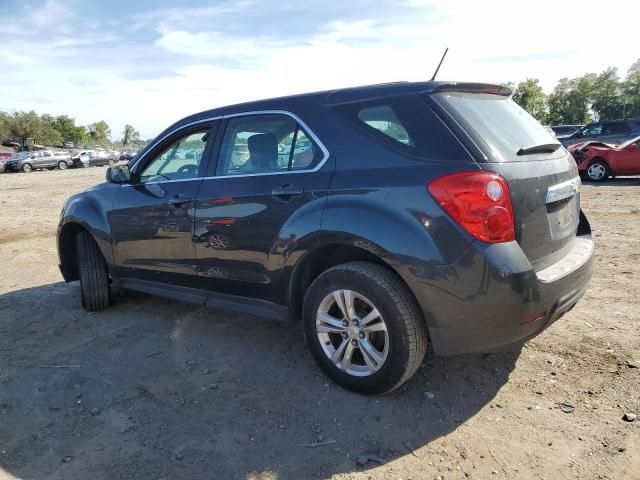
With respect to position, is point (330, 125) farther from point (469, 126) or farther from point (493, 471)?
point (493, 471)

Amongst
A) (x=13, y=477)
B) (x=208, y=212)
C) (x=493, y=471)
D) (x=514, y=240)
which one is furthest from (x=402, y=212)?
(x=13, y=477)

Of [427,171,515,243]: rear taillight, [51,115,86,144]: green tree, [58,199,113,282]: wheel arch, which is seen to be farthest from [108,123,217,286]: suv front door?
[51,115,86,144]: green tree

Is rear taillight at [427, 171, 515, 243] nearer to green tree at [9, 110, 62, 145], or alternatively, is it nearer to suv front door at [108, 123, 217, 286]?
suv front door at [108, 123, 217, 286]

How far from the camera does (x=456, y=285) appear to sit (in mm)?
2504

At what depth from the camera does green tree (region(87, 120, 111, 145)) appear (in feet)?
380

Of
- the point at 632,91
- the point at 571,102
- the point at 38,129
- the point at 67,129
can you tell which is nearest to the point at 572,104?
the point at 571,102

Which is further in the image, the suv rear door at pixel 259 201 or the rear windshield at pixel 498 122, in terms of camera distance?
the suv rear door at pixel 259 201

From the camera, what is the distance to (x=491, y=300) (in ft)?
8.09

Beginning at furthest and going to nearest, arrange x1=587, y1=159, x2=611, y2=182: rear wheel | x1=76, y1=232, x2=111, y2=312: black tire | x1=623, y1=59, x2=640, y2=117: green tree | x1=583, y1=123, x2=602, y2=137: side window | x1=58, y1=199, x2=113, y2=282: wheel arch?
1. x1=623, y1=59, x2=640, y2=117: green tree
2. x1=583, y1=123, x2=602, y2=137: side window
3. x1=587, y1=159, x2=611, y2=182: rear wheel
4. x1=76, y1=232, x2=111, y2=312: black tire
5. x1=58, y1=199, x2=113, y2=282: wheel arch

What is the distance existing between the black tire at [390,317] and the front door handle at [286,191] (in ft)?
1.73

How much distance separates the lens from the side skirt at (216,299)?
3.38m

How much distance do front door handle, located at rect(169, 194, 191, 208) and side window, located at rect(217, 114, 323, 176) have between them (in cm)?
35

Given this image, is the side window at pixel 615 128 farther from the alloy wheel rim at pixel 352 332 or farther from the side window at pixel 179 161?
the alloy wheel rim at pixel 352 332

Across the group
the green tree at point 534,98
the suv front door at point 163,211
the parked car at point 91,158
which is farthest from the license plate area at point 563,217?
the green tree at point 534,98
